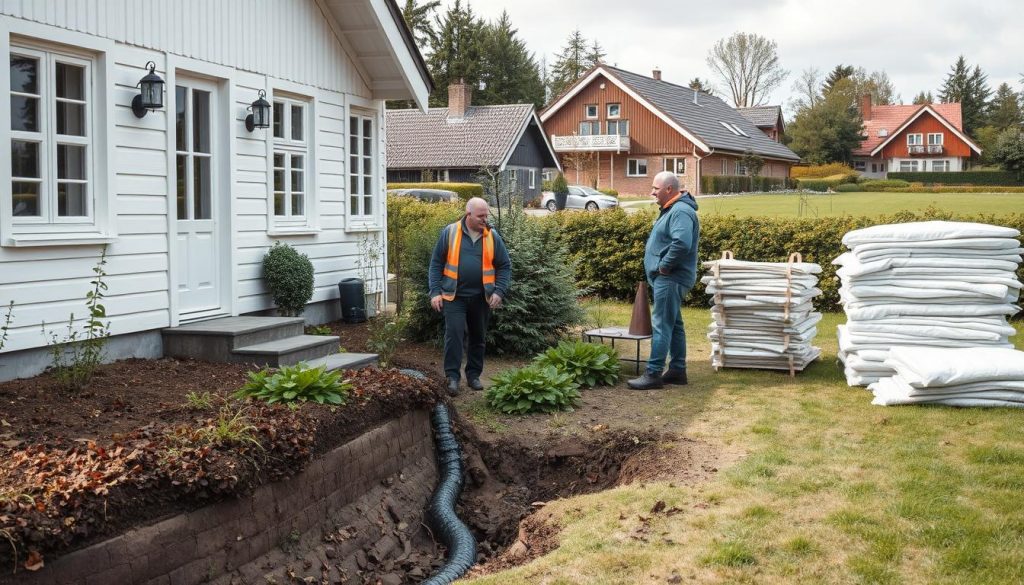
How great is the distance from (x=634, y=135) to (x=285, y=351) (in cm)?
4776

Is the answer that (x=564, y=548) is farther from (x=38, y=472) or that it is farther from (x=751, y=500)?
(x=38, y=472)

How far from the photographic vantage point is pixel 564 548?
18.9 feet

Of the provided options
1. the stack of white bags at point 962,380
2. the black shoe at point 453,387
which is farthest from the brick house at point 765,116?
the black shoe at point 453,387

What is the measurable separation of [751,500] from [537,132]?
41735 mm

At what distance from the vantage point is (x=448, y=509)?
7188mm

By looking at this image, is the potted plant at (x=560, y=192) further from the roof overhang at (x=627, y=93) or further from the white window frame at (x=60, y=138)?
the white window frame at (x=60, y=138)

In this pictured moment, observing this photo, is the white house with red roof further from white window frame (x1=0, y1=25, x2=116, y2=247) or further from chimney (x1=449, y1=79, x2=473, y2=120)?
white window frame (x1=0, y1=25, x2=116, y2=247)

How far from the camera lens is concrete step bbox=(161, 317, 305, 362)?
9562mm

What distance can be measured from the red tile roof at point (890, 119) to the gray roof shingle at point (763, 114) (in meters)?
14.2

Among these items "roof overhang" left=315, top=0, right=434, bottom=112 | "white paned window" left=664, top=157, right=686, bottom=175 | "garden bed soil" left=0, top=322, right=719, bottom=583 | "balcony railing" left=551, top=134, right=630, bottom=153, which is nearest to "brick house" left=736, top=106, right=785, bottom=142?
"white paned window" left=664, top=157, right=686, bottom=175

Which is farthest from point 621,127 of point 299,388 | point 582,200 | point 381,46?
point 299,388

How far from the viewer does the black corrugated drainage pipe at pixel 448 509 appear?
6.07m

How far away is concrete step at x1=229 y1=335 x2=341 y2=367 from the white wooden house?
964 mm

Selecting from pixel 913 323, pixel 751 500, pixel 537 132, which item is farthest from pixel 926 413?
pixel 537 132
